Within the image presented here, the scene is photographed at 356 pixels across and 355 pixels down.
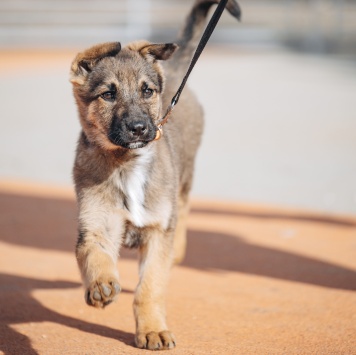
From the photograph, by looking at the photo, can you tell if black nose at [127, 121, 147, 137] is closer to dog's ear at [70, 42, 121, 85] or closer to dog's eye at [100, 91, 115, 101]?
dog's eye at [100, 91, 115, 101]

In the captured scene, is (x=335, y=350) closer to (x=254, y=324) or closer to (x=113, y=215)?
(x=254, y=324)

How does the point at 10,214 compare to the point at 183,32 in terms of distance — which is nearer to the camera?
the point at 183,32

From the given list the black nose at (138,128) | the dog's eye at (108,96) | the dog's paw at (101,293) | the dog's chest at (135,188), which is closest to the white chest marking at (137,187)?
the dog's chest at (135,188)

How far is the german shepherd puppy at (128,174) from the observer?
496 centimetres

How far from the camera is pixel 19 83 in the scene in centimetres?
1908

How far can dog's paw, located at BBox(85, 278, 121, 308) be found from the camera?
4399 mm

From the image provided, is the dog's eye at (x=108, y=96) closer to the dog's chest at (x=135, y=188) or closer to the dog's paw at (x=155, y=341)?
the dog's chest at (x=135, y=188)

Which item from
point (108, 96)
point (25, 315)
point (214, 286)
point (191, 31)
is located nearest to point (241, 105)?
point (191, 31)

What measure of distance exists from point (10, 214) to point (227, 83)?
1057cm

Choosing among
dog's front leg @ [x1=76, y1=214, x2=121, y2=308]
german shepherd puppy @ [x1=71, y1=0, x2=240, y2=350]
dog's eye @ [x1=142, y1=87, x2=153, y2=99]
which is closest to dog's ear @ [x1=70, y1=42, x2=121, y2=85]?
german shepherd puppy @ [x1=71, y1=0, x2=240, y2=350]

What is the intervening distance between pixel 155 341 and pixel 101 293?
1.91 ft

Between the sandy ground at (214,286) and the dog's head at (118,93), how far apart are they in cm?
130

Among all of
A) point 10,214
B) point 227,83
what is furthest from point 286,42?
point 10,214

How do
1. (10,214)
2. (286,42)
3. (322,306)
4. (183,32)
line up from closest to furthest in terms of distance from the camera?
(322,306), (183,32), (10,214), (286,42)
